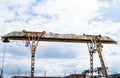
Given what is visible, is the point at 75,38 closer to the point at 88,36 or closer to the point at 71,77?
the point at 88,36

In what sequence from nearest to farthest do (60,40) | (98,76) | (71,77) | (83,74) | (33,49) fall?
(33,49) < (60,40) < (98,76) < (83,74) < (71,77)

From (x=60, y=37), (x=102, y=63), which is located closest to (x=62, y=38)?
(x=60, y=37)

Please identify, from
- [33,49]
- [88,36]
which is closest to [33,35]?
[33,49]

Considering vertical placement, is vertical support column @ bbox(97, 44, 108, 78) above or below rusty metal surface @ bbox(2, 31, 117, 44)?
below

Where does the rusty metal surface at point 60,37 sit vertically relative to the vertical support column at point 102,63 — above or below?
above

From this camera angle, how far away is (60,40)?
133 feet

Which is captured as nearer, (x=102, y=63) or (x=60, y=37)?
(x=60, y=37)

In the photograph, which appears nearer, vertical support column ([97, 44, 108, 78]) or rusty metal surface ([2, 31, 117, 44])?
rusty metal surface ([2, 31, 117, 44])

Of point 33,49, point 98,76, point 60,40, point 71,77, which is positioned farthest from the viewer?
point 71,77

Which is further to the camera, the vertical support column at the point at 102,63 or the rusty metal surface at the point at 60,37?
the vertical support column at the point at 102,63

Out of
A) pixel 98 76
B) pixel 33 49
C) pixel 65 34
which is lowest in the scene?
pixel 98 76

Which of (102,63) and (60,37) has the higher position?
(60,37)

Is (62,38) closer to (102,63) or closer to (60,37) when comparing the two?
(60,37)

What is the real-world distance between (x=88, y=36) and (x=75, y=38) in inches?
84.9
